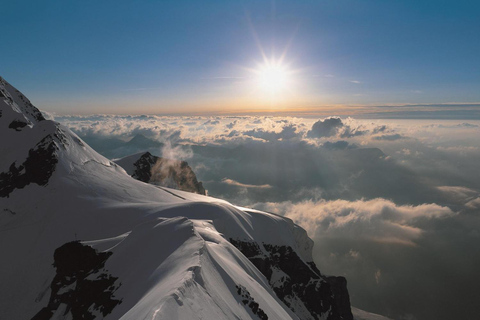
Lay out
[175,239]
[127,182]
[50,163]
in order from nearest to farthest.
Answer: [175,239] → [50,163] → [127,182]

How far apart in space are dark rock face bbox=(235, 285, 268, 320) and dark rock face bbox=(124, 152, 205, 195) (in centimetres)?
14394

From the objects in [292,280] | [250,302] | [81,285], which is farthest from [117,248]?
[292,280]

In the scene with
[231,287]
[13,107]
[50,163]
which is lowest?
[231,287]

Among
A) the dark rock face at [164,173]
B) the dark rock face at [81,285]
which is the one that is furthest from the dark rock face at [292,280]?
the dark rock face at [164,173]

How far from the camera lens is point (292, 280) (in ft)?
244

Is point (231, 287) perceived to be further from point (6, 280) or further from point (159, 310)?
point (6, 280)

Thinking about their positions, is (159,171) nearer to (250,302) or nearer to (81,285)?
(81,285)

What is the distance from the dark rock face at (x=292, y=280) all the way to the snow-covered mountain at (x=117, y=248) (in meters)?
0.31

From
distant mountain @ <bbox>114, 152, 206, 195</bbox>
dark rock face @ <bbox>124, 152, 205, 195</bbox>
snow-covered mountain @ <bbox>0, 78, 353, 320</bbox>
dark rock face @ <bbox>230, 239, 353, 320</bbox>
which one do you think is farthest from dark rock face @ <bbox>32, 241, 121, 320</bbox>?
dark rock face @ <bbox>124, 152, 205, 195</bbox>

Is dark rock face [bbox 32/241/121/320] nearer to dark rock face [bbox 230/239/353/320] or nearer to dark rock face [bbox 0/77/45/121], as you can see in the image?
dark rock face [bbox 230/239/353/320]

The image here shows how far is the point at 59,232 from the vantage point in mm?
53188

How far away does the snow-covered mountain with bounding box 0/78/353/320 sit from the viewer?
25344mm

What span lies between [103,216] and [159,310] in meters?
50.3

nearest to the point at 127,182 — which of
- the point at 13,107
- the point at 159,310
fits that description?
the point at 13,107
